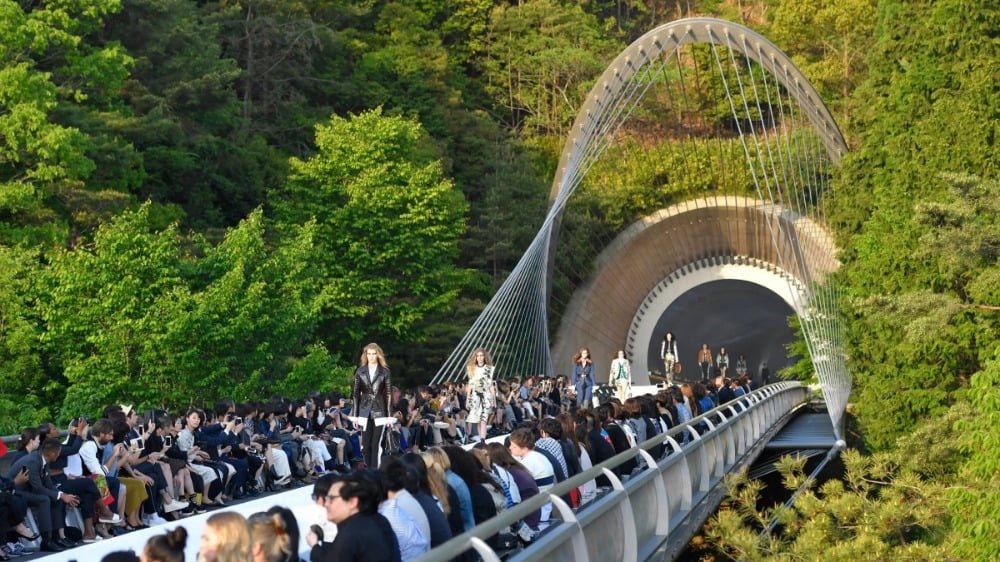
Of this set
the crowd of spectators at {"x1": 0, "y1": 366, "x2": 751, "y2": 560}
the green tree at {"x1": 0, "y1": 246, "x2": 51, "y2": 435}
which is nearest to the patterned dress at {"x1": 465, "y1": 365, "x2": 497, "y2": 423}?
the crowd of spectators at {"x1": 0, "y1": 366, "x2": 751, "y2": 560}

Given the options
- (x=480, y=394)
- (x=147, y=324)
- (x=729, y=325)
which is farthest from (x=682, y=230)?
(x=480, y=394)

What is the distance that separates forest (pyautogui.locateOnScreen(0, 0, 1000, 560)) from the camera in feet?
71.9

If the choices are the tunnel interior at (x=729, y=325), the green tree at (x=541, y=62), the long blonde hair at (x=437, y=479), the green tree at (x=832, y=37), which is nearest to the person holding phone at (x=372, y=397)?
the long blonde hair at (x=437, y=479)

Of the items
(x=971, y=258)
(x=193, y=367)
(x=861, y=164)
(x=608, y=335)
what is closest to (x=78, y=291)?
(x=193, y=367)

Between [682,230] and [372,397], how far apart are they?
135 ft

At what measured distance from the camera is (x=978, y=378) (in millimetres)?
17625

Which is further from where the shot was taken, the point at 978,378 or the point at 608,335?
the point at 608,335

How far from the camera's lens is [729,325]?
64.4 m

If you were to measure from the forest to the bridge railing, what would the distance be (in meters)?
0.52

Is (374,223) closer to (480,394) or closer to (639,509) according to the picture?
(480,394)

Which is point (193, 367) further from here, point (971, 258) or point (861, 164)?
point (861, 164)

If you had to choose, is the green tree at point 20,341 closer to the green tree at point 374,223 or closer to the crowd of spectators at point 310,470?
the crowd of spectators at point 310,470

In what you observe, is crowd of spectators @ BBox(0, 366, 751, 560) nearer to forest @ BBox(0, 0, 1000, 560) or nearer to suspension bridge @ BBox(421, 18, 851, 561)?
forest @ BBox(0, 0, 1000, 560)

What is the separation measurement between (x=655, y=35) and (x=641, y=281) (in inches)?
718
